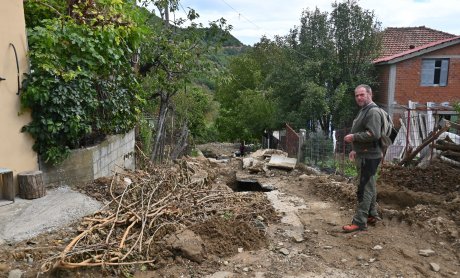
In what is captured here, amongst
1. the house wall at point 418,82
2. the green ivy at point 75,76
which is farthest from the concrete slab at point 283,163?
the house wall at point 418,82

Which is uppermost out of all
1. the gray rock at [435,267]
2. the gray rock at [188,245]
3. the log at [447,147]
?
the log at [447,147]

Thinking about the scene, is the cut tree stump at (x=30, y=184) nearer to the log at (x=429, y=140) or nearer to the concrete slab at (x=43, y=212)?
the concrete slab at (x=43, y=212)

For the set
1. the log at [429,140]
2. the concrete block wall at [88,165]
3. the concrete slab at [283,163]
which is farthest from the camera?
the concrete slab at [283,163]

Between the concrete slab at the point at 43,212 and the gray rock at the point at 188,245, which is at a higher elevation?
the concrete slab at the point at 43,212

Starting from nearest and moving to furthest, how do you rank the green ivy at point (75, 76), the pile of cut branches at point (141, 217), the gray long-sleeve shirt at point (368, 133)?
the pile of cut branches at point (141, 217) → the gray long-sleeve shirt at point (368, 133) → the green ivy at point (75, 76)

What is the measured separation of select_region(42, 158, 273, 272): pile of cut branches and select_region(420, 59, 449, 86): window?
14187 mm

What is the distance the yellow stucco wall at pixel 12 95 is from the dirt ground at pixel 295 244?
3.65ft

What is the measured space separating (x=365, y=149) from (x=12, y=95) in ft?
16.5

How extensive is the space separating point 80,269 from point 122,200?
5.71 ft

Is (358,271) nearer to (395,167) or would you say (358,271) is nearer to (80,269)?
(80,269)

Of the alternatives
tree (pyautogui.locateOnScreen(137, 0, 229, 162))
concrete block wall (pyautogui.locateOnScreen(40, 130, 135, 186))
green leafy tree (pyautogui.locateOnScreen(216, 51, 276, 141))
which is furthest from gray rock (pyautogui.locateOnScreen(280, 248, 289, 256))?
green leafy tree (pyautogui.locateOnScreen(216, 51, 276, 141))

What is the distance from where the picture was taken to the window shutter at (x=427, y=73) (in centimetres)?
1731

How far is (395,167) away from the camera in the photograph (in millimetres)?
8492

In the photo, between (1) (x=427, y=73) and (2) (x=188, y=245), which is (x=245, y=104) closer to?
(1) (x=427, y=73)
